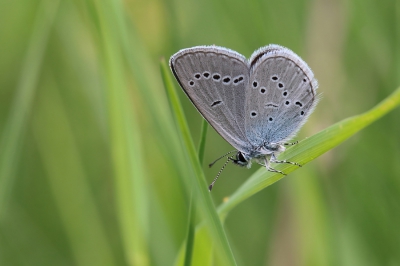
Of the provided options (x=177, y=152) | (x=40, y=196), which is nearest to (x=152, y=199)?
(x=177, y=152)

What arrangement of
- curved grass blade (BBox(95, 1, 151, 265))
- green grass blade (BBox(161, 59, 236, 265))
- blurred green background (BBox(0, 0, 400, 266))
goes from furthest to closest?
blurred green background (BBox(0, 0, 400, 266)), curved grass blade (BBox(95, 1, 151, 265)), green grass blade (BBox(161, 59, 236, 265))

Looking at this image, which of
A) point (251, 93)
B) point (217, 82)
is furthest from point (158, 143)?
point (251, 93)

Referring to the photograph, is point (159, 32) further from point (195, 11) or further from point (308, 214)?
point (308, 214)

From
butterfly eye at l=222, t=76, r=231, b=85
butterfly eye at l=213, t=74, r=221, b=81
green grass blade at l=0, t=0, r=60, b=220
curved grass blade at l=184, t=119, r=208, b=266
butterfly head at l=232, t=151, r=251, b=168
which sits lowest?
butterfly head at l=232, t=151, r=251, b=168

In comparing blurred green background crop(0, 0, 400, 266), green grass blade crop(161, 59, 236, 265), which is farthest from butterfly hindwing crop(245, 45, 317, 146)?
green grass blade crop(161, 59, 236, 265)

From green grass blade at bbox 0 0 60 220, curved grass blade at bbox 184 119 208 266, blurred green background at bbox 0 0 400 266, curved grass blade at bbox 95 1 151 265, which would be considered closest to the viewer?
curved grass blade at bbox 184 119 208 266

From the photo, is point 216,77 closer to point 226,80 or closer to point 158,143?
point 226,80

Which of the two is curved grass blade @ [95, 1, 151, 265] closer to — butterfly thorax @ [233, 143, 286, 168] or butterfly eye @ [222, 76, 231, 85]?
butterfly eye @ [222, 76, 231, 85]
